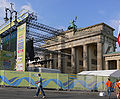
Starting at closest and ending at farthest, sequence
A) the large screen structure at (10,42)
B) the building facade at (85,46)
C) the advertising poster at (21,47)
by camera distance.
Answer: the advertising poster at (21,47), the large screen structure at (10,42), the building facade at (85,46)

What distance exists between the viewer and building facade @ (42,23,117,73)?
145ft

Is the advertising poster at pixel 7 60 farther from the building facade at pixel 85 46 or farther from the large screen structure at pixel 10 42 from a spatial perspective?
the building facade at pixel 85 46

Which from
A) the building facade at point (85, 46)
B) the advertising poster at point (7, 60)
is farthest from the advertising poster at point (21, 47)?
the building facade at point (85, 46)

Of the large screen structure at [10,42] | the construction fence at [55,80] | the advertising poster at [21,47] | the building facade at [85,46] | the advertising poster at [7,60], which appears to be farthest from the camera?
the building facade at [85,46]

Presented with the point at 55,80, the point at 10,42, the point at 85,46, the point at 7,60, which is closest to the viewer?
the point at 55,80

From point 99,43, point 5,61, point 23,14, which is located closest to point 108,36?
point 99,43

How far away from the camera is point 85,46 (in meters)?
47.6

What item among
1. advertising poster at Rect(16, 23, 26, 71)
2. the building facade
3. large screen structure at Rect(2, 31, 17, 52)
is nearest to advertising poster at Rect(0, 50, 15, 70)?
large screen structure at Rect(2, 31, 17, 52)

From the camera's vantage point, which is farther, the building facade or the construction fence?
the building facade

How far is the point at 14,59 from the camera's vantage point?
3906 cm

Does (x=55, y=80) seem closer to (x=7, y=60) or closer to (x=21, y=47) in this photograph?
(x=21, y=47)

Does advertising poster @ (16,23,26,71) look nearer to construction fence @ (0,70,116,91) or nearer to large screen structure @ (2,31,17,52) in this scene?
large screen structure @ (2,31,17,52)

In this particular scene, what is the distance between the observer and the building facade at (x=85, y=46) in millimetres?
44219

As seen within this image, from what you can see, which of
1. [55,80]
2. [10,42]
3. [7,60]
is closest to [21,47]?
[7,60]
